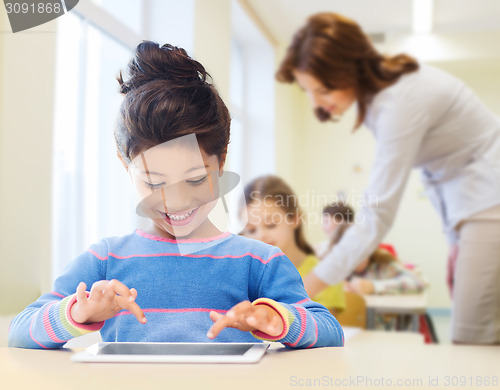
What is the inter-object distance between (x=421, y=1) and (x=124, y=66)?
3.36 metres

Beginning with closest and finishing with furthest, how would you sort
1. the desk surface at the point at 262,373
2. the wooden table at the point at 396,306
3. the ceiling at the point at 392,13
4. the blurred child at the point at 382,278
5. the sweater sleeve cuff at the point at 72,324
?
the desk surface at the point at 262,373
the sweater sleeve cuff at the point at 72,324
the wooden table at the point at 396,306
the blurred child at the point at 382,278
the ceiling at the point at 392,13

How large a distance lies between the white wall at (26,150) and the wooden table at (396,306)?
1.46 metres

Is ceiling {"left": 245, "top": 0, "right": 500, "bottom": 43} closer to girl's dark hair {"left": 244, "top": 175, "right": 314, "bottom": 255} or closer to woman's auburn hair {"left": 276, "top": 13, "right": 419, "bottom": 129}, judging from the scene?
woman's auburn hair {"left": 276, "top": 13, "right": 419, "bottom": 129}

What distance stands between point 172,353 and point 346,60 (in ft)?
2.55

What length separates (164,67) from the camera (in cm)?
39

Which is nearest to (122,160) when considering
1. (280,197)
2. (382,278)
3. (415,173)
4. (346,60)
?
(280,197)

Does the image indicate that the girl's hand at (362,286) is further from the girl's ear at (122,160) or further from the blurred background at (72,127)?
the girl's ear at (122,160)

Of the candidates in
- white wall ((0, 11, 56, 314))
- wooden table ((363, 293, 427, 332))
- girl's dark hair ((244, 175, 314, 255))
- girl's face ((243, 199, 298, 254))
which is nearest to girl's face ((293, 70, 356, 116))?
girl's dark hair ((244, 175, 314, 255))

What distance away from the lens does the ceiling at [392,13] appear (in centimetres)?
312

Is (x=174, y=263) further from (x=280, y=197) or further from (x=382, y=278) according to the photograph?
(x=382, y=278)

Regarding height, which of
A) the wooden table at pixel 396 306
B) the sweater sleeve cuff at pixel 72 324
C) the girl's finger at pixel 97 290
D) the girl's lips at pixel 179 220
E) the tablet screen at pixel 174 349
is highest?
the girl's lips at pixel 179 220

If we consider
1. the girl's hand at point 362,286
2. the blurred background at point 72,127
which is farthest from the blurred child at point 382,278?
the blurred background at point 72,127

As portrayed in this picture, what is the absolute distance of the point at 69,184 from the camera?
55 cm

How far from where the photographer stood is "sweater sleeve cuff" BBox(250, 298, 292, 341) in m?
0.40
